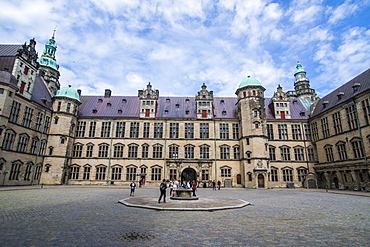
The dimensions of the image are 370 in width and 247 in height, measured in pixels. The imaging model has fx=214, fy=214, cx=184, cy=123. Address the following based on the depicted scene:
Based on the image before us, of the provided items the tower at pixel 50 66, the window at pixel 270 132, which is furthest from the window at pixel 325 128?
the tower at pixel 50 66

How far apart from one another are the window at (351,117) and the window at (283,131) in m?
11.9

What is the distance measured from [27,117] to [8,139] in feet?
15.9

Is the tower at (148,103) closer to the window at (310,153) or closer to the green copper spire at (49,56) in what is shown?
the green copper spire at (49,56)

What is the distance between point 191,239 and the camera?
271 inches

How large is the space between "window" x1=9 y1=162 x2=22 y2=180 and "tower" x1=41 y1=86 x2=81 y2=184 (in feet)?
16.7

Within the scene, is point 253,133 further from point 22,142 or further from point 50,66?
point 50,66

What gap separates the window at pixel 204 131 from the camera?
43719mm

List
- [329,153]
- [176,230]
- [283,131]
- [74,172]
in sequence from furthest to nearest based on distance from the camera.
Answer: [283,131]
[74,172]
[329,153]
[176,230]

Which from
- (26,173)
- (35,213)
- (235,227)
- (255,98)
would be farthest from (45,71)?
(235,227)

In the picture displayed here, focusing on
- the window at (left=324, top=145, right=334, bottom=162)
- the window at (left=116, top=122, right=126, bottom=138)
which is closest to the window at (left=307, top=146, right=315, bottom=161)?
the window at (left=324, top=145, right=334, bottom=162)

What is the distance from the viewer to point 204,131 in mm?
43969

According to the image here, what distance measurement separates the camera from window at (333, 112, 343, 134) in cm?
3503

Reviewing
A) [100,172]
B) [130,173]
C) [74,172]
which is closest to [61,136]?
[74,172]

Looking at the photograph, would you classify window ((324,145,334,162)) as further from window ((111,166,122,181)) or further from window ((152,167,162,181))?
window ((111,166,122,181))
